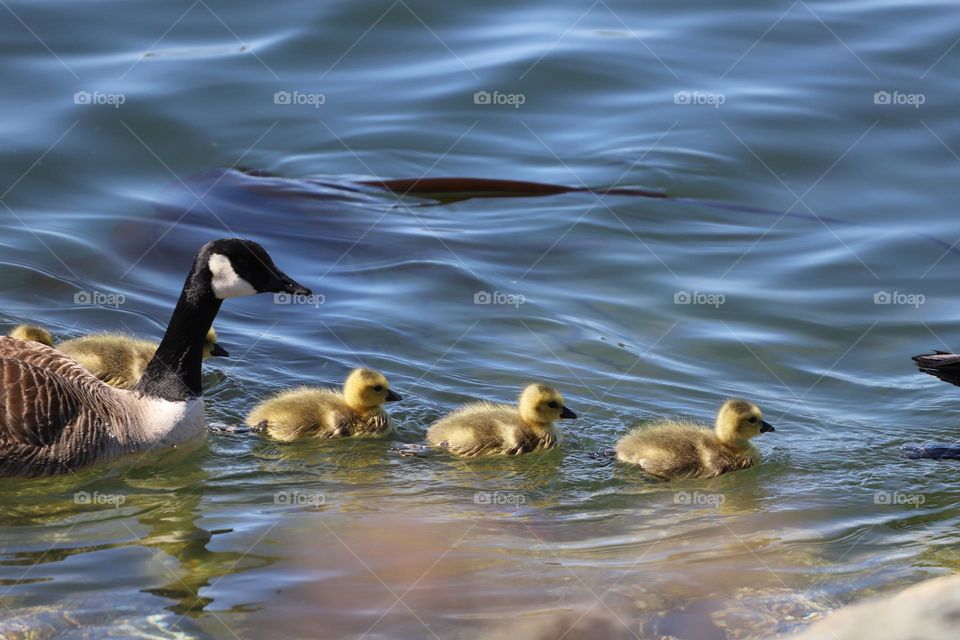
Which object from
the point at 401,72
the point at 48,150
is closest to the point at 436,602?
the point at 48,150

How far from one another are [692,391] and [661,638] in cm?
359

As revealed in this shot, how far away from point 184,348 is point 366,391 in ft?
3.48

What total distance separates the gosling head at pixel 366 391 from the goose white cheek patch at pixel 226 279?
2.57 ft

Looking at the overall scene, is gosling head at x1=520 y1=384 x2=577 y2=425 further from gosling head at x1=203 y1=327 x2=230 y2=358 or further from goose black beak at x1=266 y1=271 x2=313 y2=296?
gosling head at x1=203 y1=327 x2=230 y2=358

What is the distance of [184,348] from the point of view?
25.7 feet

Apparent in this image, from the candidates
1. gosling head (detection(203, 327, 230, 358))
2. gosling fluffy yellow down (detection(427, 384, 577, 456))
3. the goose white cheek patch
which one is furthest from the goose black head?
gosling fluffy yellow down (detection(427, 384, 577, 456))

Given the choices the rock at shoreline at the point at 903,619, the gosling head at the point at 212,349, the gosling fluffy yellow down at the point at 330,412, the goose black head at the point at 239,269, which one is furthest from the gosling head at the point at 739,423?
the gosling head at the point at 212,349

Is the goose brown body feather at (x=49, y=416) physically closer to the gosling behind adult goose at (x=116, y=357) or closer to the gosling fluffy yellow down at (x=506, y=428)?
the gosling behind adult goose at (x=116, y=357)

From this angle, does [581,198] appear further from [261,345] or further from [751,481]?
[751,481]

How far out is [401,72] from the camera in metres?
14.4

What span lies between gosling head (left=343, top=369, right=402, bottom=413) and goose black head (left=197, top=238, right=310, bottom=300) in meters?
0.62

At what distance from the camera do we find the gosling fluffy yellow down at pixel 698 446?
24.6 feet

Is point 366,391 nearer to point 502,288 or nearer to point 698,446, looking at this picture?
point 698,446

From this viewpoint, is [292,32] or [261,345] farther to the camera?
[292,32]
